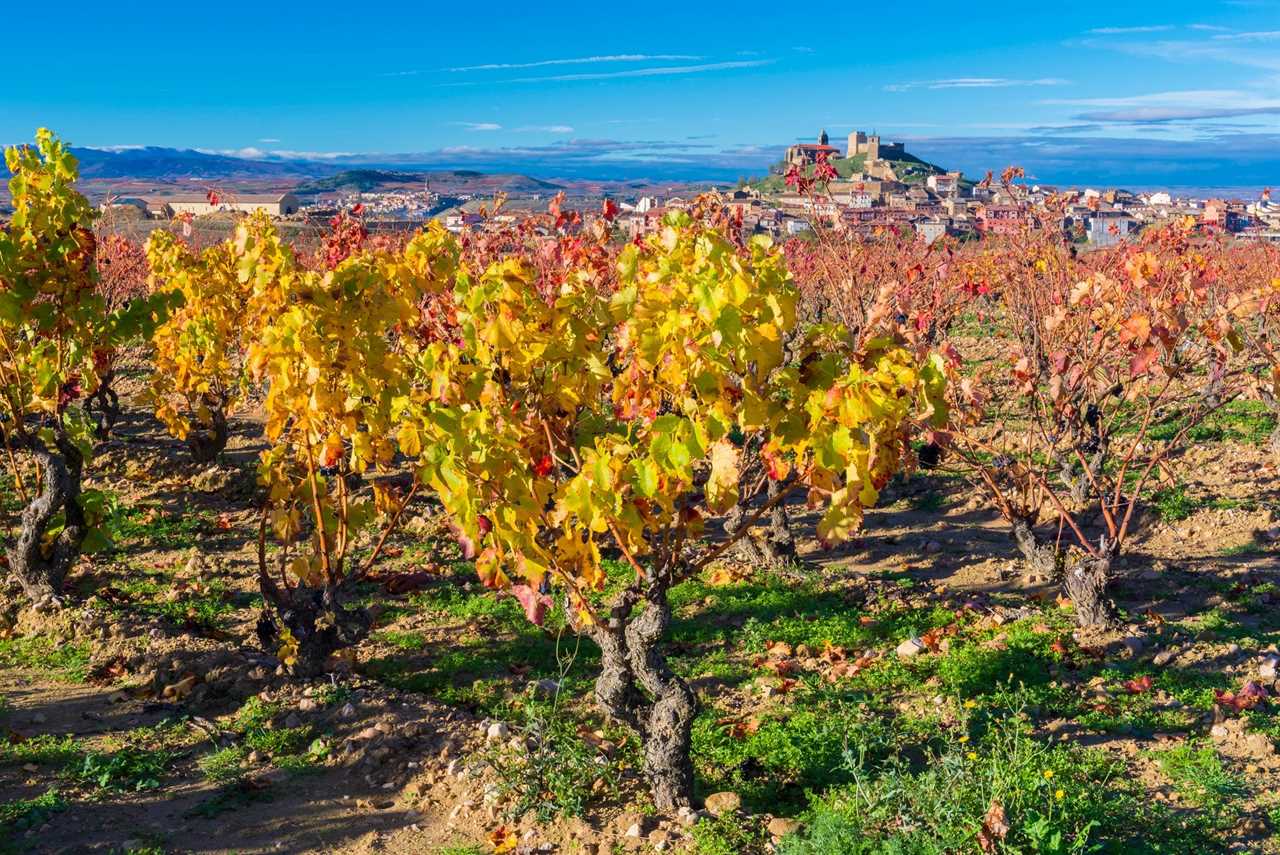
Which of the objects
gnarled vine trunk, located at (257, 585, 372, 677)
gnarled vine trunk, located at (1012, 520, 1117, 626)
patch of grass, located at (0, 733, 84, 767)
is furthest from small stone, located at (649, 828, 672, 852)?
gnarled vine trunk, located at (1012, 520, 1117, 626)

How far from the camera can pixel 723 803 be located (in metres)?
4.14

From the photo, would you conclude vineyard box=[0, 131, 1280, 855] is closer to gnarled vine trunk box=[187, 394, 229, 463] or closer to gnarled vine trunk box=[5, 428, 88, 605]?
gnarled vine trunk box=[5, 428, 88, 605]

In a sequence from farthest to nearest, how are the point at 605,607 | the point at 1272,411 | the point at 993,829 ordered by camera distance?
the point at 1272,411 → the point at 605,607 → the point at 993,829

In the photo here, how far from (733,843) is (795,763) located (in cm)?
68

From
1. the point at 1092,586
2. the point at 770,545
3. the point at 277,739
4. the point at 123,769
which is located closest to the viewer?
the point at 123,769

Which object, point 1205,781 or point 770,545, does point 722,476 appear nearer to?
point 1205,781

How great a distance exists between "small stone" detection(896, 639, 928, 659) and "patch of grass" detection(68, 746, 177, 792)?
3.84 metres

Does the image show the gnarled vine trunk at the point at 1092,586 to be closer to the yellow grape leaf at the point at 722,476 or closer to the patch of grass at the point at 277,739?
the yellow grape leaf at the point at 722,476

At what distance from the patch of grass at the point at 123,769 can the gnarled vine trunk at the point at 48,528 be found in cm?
211

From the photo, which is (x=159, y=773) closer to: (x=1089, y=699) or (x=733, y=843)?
(x=733, y=843)

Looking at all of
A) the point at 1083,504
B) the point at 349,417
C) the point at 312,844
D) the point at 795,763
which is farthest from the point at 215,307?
the point at 1083,504

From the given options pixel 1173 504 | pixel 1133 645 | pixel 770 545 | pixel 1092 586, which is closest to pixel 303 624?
pixel 770 545

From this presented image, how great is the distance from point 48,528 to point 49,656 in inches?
41.1

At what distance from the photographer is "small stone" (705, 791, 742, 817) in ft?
13.5
